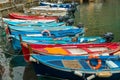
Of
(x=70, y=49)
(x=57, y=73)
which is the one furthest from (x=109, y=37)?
(x=57, y=73)

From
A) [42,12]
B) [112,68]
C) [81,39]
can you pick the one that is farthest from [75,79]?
[42,12]

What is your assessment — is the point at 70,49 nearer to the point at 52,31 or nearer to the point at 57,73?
the point at 57,73

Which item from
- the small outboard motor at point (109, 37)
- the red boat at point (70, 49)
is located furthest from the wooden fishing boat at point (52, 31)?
the red boat at point (70, 49)

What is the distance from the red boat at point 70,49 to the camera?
1427 cm

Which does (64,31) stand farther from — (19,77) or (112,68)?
(112,68)

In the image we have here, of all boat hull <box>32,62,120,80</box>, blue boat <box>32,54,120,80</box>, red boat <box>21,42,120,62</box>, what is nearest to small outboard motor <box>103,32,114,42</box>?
red boat <box>21,42,120,62</box>

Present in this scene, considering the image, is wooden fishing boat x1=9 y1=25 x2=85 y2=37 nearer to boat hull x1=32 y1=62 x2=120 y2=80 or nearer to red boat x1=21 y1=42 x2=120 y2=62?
red boat x1=21 y1=42 x2=120 y2=62

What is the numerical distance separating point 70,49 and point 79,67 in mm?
2799

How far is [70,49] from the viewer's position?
51.2 feet

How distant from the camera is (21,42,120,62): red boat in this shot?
14.3 m

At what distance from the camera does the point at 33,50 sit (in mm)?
13992

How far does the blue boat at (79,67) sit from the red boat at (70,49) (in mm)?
782

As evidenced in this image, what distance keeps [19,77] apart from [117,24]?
19819mm

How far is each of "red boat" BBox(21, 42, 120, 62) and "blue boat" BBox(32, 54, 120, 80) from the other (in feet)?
2.57
